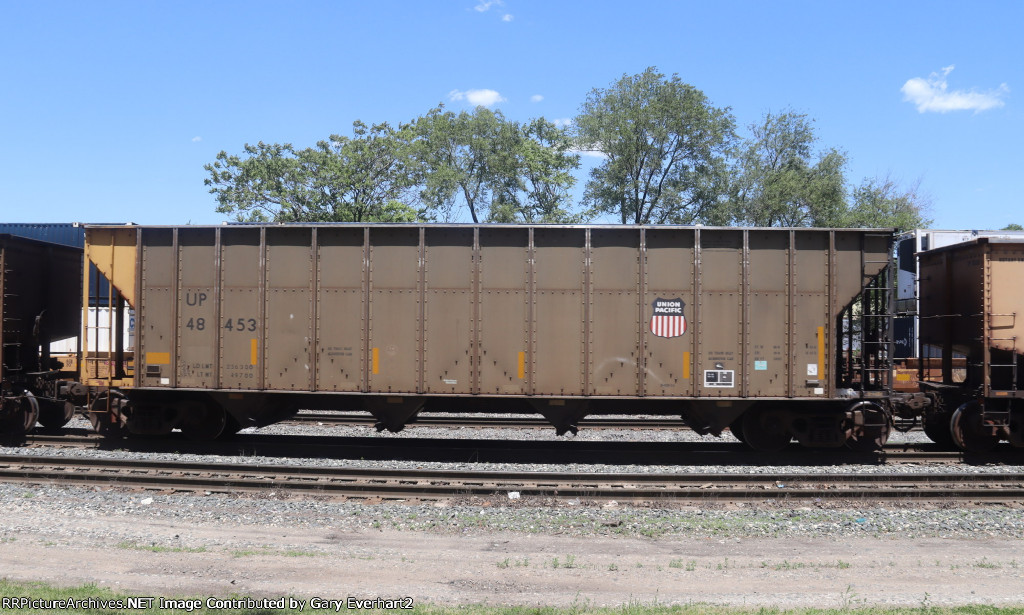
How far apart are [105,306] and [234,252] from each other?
334cm

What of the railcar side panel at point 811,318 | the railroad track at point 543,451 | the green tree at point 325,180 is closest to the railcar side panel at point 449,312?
the railroad track at point 543,451

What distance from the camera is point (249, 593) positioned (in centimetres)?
600

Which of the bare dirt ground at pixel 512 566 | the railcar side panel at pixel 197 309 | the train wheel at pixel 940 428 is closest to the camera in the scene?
the bare dirt ground at pixel 512 566

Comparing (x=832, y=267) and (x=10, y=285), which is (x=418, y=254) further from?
(x=10, y=285)

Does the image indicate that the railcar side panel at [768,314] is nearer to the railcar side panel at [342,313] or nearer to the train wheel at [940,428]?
the train wheel at [940,428]

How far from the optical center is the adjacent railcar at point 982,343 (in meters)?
11.5

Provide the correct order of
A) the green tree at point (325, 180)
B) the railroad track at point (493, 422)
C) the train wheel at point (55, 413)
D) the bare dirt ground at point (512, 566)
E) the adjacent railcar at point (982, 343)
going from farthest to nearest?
the green tree at point (325, 180) < the railroad track at point (493, 422) < the train wheel at point (55, 413) < the adjacent railcar at point (982, 343) < the bare dirt ground at point (512, 566)

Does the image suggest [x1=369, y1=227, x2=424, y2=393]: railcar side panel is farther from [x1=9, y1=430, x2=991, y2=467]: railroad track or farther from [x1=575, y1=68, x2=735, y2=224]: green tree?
[x1=575, y1=68, x2=735, y2=224]: green tree

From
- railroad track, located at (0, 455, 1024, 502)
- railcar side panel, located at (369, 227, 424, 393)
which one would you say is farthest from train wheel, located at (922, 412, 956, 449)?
railcar side panel, located at (369, 227, 424, 393)

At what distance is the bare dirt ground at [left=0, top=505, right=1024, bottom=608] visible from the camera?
6141 mm

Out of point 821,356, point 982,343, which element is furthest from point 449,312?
point 982,343

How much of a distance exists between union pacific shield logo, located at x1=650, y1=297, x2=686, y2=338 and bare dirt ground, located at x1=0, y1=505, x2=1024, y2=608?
4.20 meters

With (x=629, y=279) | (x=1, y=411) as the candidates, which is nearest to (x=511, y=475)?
(x=629, y=279)

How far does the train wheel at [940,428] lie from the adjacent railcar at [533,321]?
4.50 feet
